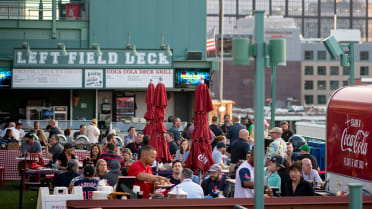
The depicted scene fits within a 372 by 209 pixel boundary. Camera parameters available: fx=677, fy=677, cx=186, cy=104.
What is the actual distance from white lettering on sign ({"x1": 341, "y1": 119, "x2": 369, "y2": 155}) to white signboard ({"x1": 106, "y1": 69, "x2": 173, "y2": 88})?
21304 mm

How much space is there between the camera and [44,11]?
3647 cm

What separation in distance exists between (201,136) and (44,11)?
22705mm

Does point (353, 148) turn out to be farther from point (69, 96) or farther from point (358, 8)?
point (358, 8)

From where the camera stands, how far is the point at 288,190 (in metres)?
11.4

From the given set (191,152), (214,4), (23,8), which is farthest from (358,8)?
(191,152)

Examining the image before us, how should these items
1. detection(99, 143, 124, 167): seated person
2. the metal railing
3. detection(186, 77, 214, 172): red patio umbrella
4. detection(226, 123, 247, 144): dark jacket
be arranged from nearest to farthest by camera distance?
detection(186, 77, 214, 172): red patio umbrella, detection(99, 143, 124, 167): seated person, detection(226, 123, 247, 144): dark jacket, the metal railing

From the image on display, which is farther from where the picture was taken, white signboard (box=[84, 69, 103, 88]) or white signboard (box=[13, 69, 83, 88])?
white signboard (box=[84, 69, 103, 88])

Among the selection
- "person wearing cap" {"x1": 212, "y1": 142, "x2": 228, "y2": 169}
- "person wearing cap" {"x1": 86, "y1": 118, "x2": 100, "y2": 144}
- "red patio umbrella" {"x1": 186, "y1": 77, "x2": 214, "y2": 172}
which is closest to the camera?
"red patio umbrella" {"x1": 186, "y1": 77, "x2": 214, "y2": 172}

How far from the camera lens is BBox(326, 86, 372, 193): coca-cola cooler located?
36.7ft

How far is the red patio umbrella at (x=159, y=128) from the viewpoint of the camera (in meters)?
17.2

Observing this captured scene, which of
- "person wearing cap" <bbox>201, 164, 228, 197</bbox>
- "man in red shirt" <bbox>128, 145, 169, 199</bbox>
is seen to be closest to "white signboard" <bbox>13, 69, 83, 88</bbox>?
"person wearing cap" <bbox>201, 164, 228, 197</bbox>

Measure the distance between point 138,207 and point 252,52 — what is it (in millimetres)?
2507

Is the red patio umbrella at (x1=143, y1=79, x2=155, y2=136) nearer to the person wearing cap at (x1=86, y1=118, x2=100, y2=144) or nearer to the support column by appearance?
the person wearing cap at (x1=86, y1=118, x2=100, y2=144)

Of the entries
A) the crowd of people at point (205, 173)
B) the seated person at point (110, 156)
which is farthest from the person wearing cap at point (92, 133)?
the seated person at point (110, 156)
